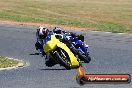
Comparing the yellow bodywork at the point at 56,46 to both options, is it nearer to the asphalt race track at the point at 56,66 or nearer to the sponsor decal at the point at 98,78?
the sponsor decal at the point at 98,78

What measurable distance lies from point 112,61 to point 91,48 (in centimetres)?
877

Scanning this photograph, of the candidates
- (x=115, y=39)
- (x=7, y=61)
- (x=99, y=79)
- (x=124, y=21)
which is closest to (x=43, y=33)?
(x=99, y=79)

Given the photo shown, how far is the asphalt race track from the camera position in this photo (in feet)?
57.7

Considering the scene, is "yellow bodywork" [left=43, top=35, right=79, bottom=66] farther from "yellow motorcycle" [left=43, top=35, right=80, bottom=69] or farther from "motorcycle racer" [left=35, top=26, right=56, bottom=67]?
"motorcycle racer" [left=35, top=26, right=56, bottom=67]

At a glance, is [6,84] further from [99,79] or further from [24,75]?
[99,79]

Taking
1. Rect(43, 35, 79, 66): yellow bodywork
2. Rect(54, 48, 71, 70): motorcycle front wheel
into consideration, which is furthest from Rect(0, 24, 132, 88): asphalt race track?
Rect(43, 35, 79, 66): yellow bodywork

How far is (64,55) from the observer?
16.9 feet

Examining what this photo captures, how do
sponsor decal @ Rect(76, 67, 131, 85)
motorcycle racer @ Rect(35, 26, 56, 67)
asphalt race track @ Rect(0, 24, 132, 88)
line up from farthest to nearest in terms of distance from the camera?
asphalt race track @ Rect(0, 24, 132, 88) < motorcycle racer @ Rect(35, 26, 56, 67) < sponsor decal @ Rect(76, 67, 131, 85)

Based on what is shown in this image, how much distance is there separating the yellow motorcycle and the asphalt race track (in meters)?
0.14

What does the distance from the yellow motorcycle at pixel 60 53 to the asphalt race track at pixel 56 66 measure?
0.46 ft

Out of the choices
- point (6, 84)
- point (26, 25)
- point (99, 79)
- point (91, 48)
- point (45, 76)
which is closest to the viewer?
point (99, 79)

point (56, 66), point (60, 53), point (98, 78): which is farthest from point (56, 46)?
point (56, 66)

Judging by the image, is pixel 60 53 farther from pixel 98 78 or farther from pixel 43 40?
pixel 98 78

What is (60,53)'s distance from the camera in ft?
17.0
